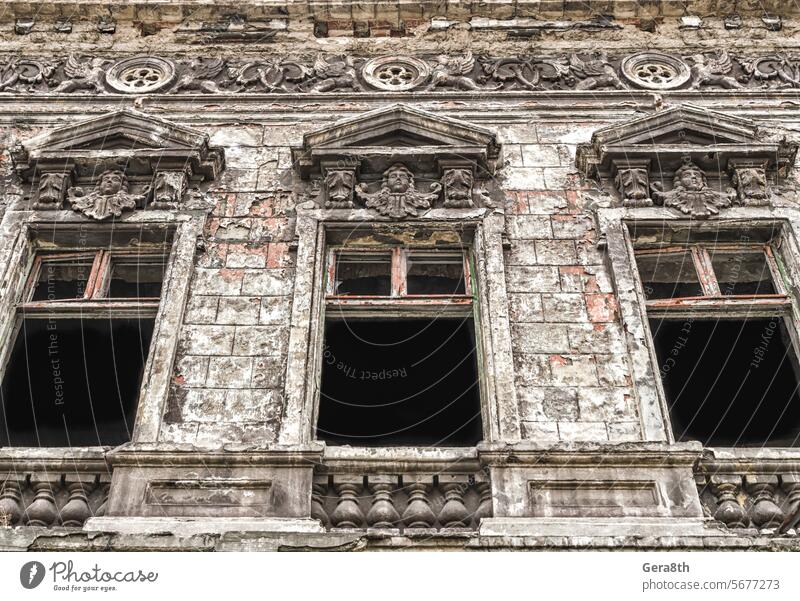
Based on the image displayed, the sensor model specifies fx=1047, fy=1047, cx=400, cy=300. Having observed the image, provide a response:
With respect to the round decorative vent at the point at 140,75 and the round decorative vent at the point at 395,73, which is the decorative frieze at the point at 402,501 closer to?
the round decorative vent at the point at 395,73

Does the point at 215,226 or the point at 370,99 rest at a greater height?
the point at 370,99

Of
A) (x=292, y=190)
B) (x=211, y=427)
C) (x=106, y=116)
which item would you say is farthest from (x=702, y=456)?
(x=106, y=116)

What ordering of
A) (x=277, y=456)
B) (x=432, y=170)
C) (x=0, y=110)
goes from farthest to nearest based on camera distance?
(x=0, y=110) < (x=432, y=170) < (x=277, y=456)

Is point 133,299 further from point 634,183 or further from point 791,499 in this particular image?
point 791,499

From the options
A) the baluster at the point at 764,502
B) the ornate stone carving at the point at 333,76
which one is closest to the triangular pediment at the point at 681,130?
the ornate stone carving at the point at 333,76

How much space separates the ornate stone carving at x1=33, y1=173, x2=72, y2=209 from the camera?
835 cm

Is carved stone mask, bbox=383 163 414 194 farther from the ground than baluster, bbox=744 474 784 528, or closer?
farther from the ground

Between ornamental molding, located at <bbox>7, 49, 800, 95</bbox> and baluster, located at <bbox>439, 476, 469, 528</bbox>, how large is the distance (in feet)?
14.6

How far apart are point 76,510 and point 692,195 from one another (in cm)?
517

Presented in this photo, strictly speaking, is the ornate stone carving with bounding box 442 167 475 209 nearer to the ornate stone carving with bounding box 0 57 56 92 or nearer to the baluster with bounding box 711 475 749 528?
the baluster with bounding box 711 475 749 528

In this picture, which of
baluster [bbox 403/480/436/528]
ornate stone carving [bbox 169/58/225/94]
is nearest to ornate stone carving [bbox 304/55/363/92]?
ornate stone carving [bbox 169/58/225/94]
